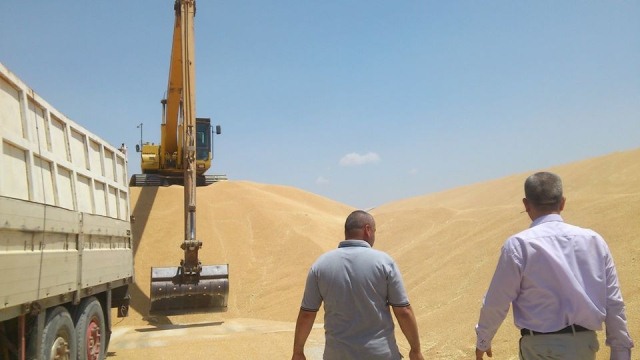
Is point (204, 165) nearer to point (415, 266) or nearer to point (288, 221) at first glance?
point (288, 221)

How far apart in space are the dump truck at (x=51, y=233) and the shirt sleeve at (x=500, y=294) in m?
3.47

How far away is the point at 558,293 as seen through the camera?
294cm

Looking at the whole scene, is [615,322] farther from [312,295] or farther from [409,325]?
[312,295]

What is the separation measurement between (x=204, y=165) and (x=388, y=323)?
1725 cm

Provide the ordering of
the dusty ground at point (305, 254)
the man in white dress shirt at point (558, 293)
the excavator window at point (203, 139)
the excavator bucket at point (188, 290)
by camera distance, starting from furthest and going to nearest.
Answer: the excavator window at point (203, 139) → the excavator bucket at point (188, 290) → the dusty ground at point (305, 254) → the man in white dress shirt at point (558, 293)

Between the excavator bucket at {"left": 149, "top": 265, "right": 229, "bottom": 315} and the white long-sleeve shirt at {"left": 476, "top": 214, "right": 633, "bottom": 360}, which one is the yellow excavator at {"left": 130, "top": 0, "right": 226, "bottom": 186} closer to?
the excavator bucket at {"left": 149, "top": 265, "right": 229, "bottom": 315}

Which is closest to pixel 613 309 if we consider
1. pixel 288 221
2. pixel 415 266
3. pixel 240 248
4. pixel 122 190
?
pixel 122 190

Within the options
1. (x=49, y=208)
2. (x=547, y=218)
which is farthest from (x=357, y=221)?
(x=49, y=208)

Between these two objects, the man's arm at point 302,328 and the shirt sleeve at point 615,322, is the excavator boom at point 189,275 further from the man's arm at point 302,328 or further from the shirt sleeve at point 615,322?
the shirt sleeve at point 615,322

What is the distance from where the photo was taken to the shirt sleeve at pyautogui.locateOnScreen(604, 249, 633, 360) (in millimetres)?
3010

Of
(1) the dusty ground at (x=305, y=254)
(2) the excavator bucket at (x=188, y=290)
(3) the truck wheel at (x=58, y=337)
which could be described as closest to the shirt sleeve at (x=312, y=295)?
(3) the truck wheel at (x=58, y=337)

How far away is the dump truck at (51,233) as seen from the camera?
15.0 ft

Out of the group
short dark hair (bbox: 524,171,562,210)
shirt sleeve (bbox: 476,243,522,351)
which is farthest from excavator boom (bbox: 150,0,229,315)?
short dark hair (bbox: 524,171,562,210)

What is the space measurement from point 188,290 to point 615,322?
35.1 ft
